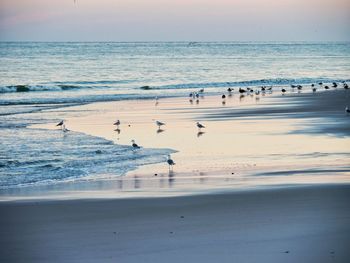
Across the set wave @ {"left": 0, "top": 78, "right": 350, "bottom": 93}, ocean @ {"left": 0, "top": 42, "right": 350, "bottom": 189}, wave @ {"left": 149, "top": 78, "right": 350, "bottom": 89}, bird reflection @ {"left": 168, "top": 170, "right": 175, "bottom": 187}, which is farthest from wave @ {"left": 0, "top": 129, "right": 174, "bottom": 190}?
wave @ {"left": 149, "top": 78, "right": 350, "bottom": 89}

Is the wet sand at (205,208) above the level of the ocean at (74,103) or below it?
above

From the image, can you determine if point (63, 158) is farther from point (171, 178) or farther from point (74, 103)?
point (74, 103)

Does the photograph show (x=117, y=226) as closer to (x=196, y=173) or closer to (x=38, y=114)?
(x=196, y=173)

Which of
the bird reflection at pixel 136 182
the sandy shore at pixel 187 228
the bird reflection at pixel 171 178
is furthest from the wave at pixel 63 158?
the sandy shore at pixel 187 228

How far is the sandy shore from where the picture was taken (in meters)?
7.61

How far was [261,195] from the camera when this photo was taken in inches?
425

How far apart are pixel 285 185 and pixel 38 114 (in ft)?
58.4

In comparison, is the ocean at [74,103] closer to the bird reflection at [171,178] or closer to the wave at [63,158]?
the wave at [63,158]

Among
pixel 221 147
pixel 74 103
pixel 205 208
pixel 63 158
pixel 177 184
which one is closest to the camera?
pixel 205 208

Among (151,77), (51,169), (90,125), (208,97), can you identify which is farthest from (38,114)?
(151,77)

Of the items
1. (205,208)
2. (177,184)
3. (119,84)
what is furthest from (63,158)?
(119,84)

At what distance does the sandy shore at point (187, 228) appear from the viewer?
7.61m

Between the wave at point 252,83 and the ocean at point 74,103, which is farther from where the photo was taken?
the wave at point 252,83

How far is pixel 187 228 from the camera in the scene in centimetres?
877
